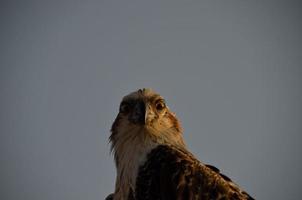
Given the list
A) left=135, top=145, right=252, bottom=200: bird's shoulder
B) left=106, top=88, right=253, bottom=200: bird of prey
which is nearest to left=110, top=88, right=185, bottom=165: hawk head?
left=106, top=88, right=253, bottom=200: bird of prey

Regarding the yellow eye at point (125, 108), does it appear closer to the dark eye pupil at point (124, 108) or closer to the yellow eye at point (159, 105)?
the dark eye pupil at point (124, 108)

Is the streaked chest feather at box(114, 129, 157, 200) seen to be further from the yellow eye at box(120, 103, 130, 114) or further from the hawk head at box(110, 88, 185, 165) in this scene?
the yellow eye at box(120, 103, 130, 114)

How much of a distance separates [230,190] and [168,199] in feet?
2.75

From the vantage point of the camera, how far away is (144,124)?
952 centimetres

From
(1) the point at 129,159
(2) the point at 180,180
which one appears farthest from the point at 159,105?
(2) the point at 180,180

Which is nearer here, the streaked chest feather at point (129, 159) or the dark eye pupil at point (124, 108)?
the streaked chest feather at point (129, 159)

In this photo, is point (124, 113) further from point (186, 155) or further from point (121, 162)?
point (186, 155)

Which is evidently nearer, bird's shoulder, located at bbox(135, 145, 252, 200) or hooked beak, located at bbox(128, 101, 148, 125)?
bird's shoulder, located at bbox(135, 145, 252, 200)

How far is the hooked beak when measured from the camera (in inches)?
374

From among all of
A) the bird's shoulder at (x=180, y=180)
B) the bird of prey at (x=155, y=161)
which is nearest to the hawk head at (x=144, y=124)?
the bird of prey at (x=155, y=161)

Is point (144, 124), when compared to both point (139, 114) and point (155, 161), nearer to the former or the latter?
point (139, 114)

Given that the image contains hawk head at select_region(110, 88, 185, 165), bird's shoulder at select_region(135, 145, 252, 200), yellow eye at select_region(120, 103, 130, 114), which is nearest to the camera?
bird's shoulder at select_region(135, 145, 252, 200)

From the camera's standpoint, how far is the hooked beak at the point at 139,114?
31.2 feet

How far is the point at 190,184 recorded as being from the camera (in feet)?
26.8
